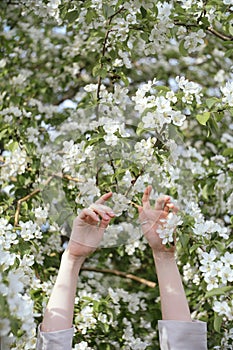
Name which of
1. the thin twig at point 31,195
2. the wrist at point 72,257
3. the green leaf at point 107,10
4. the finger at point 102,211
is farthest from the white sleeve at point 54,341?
the green leaf at point 107,10

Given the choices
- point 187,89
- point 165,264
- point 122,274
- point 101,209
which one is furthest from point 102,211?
point 122,274

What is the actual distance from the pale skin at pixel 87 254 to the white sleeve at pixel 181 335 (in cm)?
2

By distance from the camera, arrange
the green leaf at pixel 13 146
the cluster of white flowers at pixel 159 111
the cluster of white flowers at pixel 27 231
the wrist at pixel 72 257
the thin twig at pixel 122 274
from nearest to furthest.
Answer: the wrist at pixel 72 257
the cluster of white flowers at pixel 159 111
the cluster of white flowers at pixel 27 231
the green leaf at pixel 13 146
the thin twig at pixel 122 274

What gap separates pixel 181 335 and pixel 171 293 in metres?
0.11

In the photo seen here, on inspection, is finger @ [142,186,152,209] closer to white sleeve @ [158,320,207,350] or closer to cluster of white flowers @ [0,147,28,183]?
white sleeve @ [158,320,207,350]

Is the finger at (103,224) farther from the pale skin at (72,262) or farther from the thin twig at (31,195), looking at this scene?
the thin twig at (31,195)

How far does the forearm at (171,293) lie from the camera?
63.7 inches

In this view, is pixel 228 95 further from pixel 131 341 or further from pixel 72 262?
pixel 131 341

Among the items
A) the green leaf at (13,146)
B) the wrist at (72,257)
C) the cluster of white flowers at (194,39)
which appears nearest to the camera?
the wrist at (72,257)

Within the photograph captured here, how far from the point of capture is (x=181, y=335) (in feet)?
5.22

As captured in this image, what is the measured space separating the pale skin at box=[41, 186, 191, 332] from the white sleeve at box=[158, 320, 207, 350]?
2 centimetres

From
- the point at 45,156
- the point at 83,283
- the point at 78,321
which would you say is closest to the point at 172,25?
the point at 45,156

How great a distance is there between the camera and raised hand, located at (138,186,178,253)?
1.67 meters

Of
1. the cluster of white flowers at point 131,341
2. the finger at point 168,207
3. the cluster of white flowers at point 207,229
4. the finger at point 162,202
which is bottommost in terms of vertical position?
the cluster of white flowers at point 131,341
